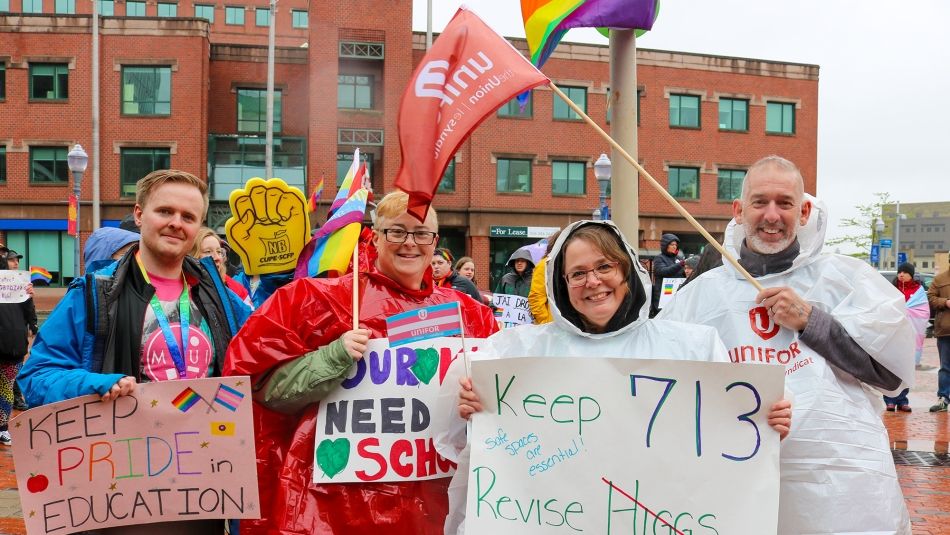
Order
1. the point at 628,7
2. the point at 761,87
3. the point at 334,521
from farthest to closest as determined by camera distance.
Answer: the point at 761,87
the point at 628,7
the point at 334,521

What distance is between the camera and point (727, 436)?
2.57 m

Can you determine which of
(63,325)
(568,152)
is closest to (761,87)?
(568,152)

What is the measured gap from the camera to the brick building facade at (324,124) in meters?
31.0

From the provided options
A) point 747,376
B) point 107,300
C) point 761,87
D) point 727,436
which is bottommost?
point 727,436

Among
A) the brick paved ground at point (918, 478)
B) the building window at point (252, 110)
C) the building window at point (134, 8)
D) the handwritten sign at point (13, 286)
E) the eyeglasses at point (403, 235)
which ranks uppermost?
the building window at point (134, 8)

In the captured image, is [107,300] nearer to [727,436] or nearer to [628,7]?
[727,436]

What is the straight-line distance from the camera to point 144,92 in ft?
103

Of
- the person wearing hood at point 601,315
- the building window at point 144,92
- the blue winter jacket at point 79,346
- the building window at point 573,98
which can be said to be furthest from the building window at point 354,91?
the person wearing hood at point 601,315

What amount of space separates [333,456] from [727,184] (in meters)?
34.5

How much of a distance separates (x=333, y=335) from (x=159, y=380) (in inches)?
25.1

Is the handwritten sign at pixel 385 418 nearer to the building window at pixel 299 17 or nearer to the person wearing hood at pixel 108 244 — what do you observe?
the person wearing hood at pixel 108 244

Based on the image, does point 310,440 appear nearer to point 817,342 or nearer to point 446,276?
point 817,342

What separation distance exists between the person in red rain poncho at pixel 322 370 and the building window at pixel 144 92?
30607 millimetres

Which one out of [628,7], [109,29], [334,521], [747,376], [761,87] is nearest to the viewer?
[747,376]
